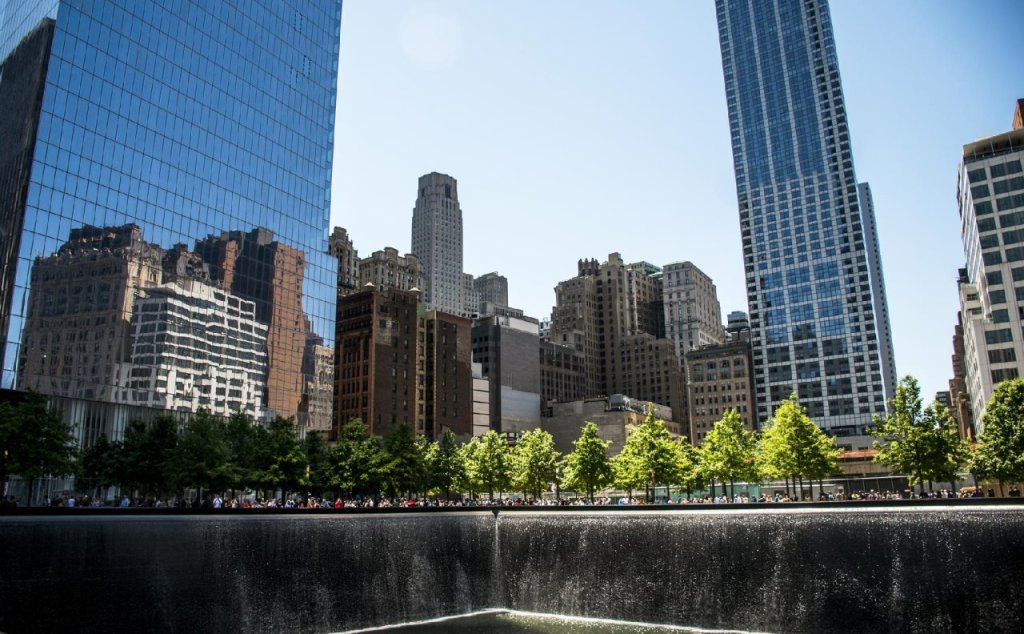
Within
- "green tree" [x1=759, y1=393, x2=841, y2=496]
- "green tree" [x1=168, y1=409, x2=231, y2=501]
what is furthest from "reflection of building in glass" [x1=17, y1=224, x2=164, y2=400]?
"green tree" [x1=759, y1=393, x2=841, y2=496]

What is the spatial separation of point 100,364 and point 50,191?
1492 centimetres

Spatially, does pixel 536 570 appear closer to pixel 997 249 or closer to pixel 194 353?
pixel 194 353

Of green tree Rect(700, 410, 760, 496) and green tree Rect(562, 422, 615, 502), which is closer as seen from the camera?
green tree Rect(700, 410, 760, 496)

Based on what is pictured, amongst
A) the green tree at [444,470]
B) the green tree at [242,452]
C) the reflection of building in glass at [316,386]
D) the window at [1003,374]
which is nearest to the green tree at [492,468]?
the green tree at [444,470]

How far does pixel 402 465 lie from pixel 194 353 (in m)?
22.8

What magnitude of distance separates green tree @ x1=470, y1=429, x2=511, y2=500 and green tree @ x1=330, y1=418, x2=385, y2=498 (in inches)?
536

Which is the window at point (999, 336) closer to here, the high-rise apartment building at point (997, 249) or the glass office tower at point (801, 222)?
the high-rise apartment building at point (997, 249)

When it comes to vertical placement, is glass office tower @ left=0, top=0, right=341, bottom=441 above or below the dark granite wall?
above

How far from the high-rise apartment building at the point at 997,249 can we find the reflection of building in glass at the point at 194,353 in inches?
3308

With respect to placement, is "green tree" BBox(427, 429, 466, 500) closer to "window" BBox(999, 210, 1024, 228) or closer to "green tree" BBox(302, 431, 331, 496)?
"green tree" BBox(302, 431, 331, 496)

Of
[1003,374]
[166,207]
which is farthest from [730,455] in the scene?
[166,207]

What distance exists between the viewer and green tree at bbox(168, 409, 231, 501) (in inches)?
2223

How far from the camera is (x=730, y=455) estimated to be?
69562mm

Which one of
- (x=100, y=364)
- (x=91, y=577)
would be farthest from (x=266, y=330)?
(x=91, y=577)
